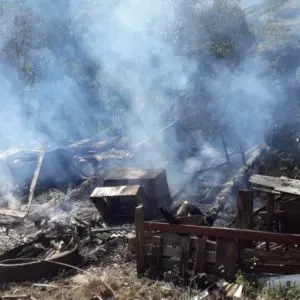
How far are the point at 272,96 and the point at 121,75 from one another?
24.2 feet

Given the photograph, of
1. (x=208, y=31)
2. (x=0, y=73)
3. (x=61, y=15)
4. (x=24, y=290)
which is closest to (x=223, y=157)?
(x=208, y=31)

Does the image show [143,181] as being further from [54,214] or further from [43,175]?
[43,175]

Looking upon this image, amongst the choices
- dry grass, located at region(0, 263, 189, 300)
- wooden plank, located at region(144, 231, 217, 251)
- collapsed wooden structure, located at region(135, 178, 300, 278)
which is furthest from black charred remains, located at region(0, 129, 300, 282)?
dry grass, located at region(0, 263, 189, 300)

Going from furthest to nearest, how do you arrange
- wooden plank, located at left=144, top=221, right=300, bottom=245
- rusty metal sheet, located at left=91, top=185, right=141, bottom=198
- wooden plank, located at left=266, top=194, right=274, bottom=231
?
rusty metal sheet, located at left=91, top=185, right=141, bottom=198 < wooden plank, located at left=266, top=194, right=274, bottom=231 < wooden plank, located at left=144, top=221, right=300, bottom=245

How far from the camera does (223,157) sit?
13953mm

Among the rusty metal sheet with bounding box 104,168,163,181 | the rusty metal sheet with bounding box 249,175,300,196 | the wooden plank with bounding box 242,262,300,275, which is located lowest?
the wooden plank with bounding box 242,262,300,275

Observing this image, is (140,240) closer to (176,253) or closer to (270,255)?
(176,253)

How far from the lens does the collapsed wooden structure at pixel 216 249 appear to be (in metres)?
5.49

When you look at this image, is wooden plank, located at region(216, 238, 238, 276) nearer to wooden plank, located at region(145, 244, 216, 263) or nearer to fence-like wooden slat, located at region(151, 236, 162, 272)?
wooden plank, located at region(145, 244, 216, 263)

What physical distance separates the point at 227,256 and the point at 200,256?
1.30ft

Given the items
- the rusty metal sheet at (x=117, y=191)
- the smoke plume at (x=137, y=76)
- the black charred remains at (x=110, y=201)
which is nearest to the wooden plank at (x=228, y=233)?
the black charred remains at (x=110, y=201)

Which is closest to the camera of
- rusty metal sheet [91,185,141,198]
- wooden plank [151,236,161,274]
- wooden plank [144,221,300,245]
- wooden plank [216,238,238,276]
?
wooden plank [144,221,300,245]

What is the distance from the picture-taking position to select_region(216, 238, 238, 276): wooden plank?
5699mm

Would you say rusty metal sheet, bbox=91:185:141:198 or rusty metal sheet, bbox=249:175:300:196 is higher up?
rusty metal sheet, bbox=249:175:300:196
